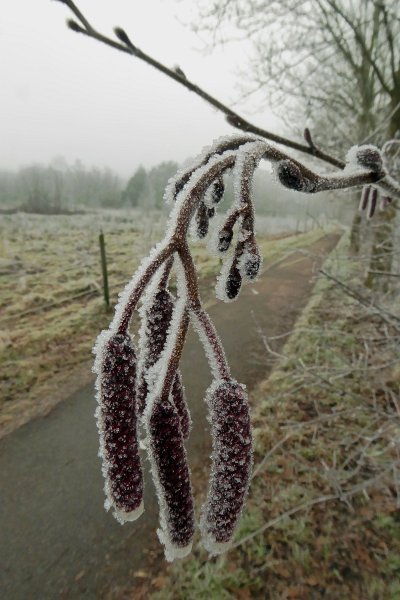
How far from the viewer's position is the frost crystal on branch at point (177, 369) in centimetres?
58

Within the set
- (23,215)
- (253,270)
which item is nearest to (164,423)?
(253,270)

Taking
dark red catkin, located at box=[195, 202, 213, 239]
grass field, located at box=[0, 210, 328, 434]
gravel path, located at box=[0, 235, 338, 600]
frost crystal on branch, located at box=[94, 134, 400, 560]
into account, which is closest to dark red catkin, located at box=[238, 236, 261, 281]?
frost crystal on branch, located at box=[94, 134, 400, 560]

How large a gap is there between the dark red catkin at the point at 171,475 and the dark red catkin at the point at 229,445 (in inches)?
1.8

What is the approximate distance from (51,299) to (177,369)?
12150 millimetres

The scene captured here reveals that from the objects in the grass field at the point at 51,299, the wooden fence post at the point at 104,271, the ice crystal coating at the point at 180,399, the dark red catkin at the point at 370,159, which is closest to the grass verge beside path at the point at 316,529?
the grass field at the point at 51,299

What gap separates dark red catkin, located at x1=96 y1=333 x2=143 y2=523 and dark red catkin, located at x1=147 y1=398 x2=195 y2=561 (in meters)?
0.03

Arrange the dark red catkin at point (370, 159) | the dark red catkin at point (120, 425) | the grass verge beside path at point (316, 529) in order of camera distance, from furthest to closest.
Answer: the grass verge beside path at point (316, 529), the dark red catkin at point (370, 159), the dark red catkin at point (120, 425)

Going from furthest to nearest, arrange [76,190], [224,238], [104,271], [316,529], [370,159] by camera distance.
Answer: [76,190]
[104,271]
[316,529]
[370,159]
[224,238]

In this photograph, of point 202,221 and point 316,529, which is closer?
point 202,221

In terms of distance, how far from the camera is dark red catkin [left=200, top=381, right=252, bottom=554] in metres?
0.64

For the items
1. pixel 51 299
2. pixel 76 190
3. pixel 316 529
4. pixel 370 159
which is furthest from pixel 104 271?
pixel 76 190

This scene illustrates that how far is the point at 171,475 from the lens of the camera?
2.14 feet

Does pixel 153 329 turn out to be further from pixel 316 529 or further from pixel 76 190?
pixel 76 190

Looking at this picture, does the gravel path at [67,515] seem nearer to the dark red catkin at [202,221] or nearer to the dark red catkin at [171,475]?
the dark red catkin at [202,221]
